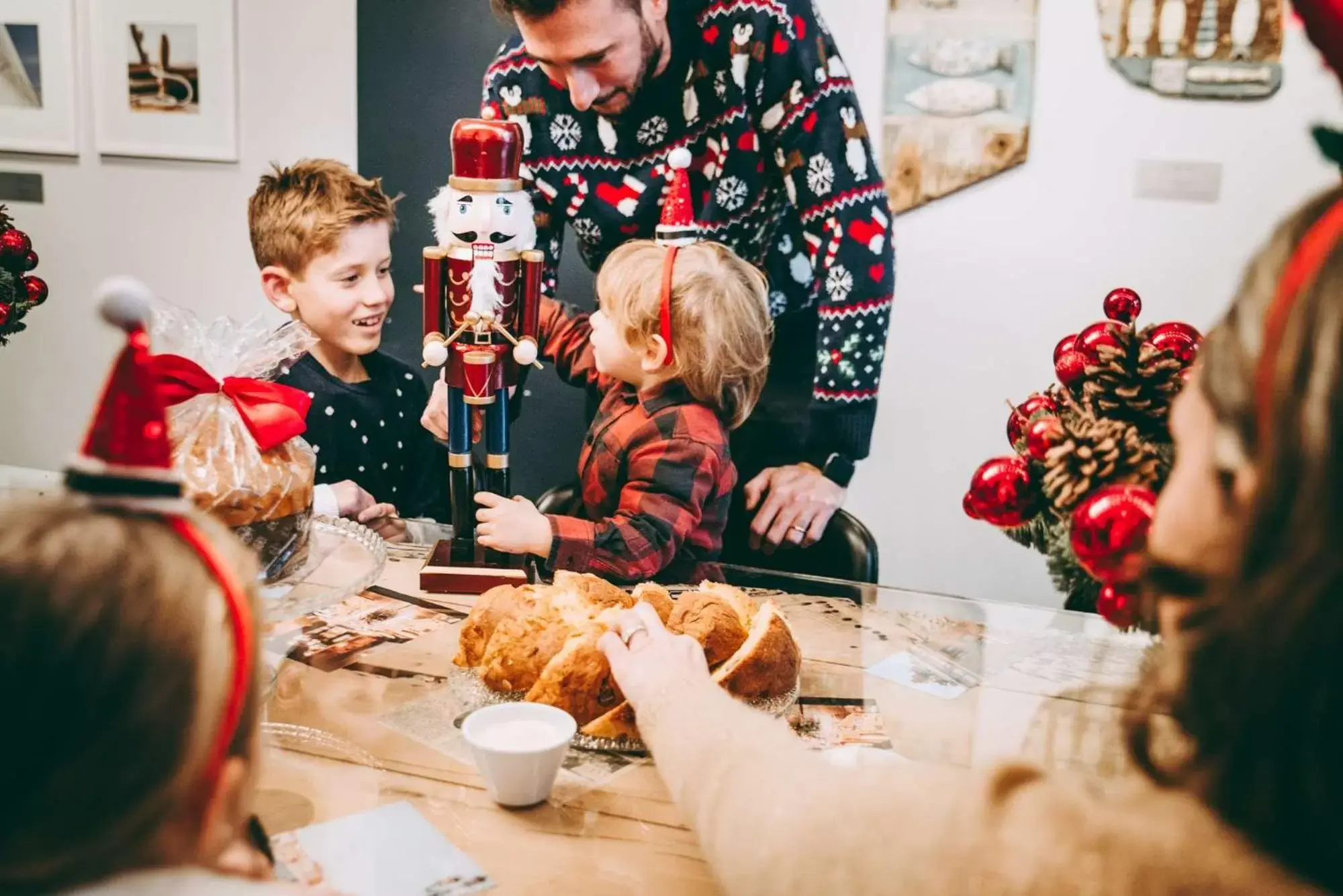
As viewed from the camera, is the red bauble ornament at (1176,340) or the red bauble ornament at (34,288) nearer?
the red bauble ornament at (1176,340)

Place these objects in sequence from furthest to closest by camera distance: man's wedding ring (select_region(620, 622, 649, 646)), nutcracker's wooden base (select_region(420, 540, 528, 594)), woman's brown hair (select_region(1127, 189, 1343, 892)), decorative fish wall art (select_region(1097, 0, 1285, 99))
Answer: decorative fish wall art (select_region(1097, 0, 1285, 99)) → nutcracker's wooden base (select_region(420, 540, 528, 594)) → man's wedding ring (select_region(620, 622, 649, 646)) → woman's brown hair (select_region(1127, 189, 1343, 892))

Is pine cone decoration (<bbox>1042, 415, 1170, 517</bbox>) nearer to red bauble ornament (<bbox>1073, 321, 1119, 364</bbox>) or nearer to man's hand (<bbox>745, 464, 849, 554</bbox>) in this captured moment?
red bauble ornament (<bbox>1073, 321, 1119, 364</bbox>)

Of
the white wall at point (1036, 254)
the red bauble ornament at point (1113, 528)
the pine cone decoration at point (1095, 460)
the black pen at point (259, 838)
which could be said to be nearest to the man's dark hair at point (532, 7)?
the white wall at point (1036, 254)

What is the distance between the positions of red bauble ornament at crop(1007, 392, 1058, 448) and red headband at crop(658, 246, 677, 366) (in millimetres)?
650

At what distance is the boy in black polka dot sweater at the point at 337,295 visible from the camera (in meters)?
2.17

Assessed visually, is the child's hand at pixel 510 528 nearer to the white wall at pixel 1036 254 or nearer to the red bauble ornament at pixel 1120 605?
the red bauble ornament at pixel 1120 605

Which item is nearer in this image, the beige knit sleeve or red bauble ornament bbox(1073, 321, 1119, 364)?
the beige knit sleeve

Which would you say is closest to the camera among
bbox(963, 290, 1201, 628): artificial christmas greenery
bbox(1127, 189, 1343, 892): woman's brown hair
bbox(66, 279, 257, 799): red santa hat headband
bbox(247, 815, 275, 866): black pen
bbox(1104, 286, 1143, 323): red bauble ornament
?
bbox(1127, 189, 1343, 892): woman's brown hair

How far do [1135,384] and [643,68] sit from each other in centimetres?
127

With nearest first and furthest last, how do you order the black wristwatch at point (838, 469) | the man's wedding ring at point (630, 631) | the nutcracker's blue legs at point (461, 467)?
the man's wedding ring at point (630, 631)
the nutcracker's blue legs at point (461, 467)
the black wristwatch at point (838, 469)

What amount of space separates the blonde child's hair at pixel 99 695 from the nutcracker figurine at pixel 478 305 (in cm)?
98

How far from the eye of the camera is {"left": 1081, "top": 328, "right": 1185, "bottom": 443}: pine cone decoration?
3.43 ft

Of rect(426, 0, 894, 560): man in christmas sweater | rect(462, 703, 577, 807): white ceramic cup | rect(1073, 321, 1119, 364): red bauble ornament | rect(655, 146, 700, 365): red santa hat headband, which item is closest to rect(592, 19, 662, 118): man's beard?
rect(426, 0, 894, 560): man in christmas sweater

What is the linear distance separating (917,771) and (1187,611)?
0.71 ft
